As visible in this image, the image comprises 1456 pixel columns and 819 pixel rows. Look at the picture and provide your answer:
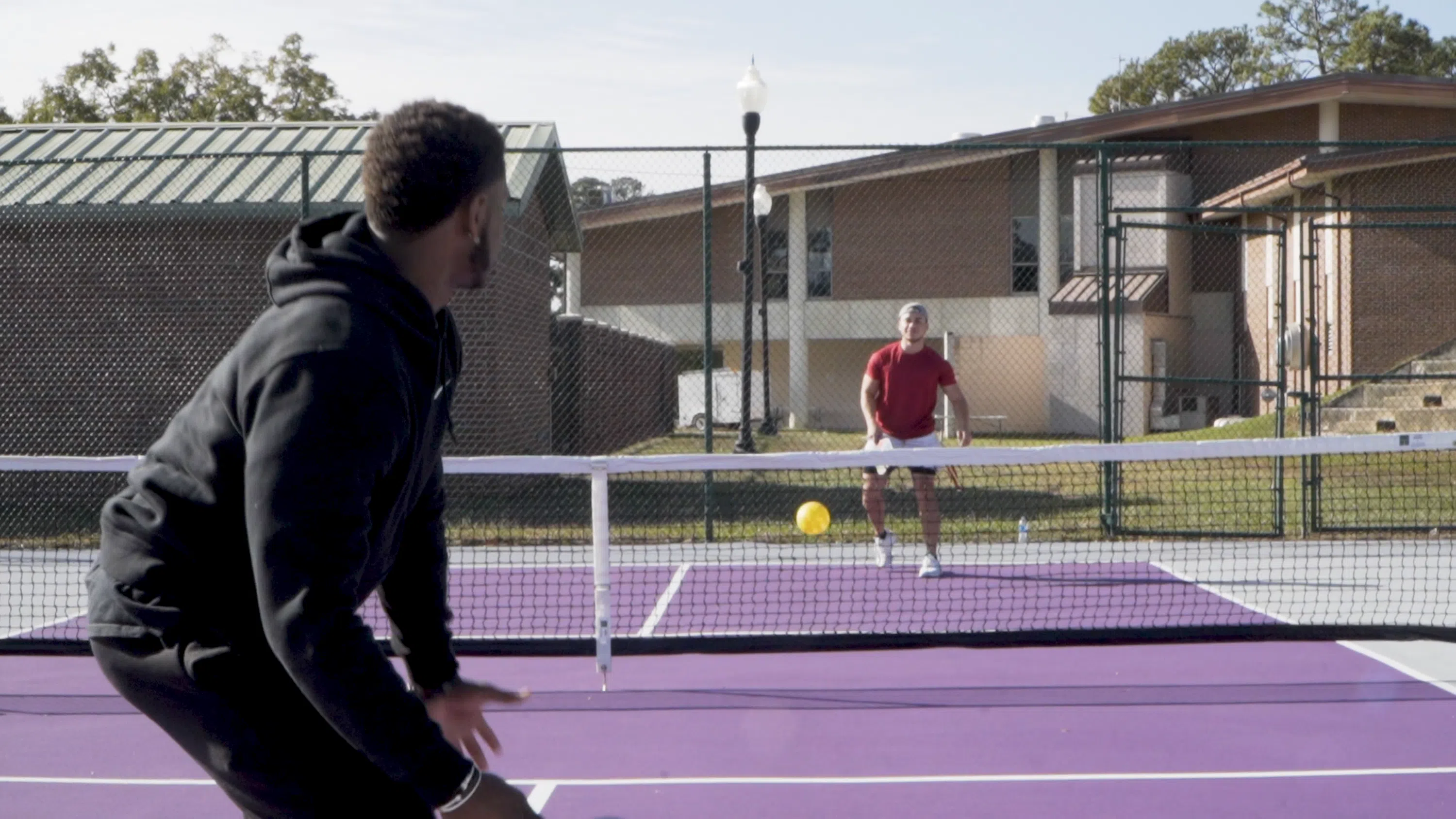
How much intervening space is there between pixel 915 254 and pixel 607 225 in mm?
5767

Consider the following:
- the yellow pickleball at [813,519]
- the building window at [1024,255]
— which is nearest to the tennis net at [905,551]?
the yellow pickleball at [813,519]

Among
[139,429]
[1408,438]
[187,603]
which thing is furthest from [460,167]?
[139,429]

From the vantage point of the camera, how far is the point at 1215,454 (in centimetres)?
688

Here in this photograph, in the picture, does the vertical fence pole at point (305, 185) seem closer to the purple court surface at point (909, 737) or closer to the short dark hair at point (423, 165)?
the purple court surface at point (909, 737)

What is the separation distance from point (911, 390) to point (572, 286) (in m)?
16.3

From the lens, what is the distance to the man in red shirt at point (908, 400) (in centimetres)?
985

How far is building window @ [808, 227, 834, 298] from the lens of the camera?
28.6 m

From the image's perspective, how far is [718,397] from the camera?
23891mm

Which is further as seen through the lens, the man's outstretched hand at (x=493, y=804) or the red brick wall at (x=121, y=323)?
the red brick wall at (x=121, y=323)

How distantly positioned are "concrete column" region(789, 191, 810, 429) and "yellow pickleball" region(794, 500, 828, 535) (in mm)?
16415

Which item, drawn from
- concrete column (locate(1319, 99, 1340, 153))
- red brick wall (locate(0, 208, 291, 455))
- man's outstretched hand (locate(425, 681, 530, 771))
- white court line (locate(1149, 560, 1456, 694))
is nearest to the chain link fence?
red brick wall (locate(0, 208, 291, 455))

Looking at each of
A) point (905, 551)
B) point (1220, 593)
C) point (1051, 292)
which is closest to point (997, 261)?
point (1051, 292)

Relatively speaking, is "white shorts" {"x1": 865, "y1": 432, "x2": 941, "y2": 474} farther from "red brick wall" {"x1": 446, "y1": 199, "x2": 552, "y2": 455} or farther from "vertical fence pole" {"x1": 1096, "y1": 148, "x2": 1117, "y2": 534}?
"red brick wall" {"x1": 446, "y1": 199, "x2": 552, "y2": 455}

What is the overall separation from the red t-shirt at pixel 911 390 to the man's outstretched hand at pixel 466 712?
7593 millimetres
